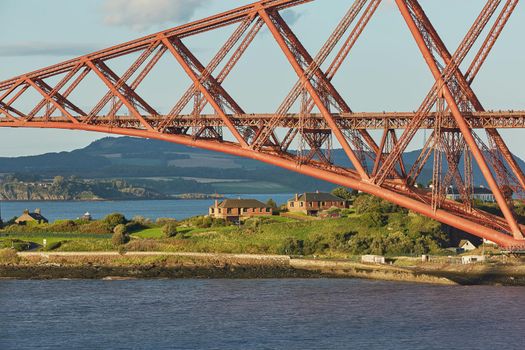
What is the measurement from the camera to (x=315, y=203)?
114 metres

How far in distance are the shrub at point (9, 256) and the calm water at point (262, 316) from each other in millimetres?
14693

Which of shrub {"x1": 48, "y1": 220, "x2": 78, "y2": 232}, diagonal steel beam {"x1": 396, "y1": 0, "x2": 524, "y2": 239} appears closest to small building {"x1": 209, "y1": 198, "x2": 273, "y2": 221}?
shrub {"x1": 48, "y1": 220, "x2": 78, "y2": 232}

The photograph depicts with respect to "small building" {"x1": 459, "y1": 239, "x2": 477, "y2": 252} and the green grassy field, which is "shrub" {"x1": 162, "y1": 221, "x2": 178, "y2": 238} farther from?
"small building" {"x1": 459, "y1": 239, "x2": 477, "y2": 252}

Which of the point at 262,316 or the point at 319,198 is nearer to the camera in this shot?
the point at 262,316

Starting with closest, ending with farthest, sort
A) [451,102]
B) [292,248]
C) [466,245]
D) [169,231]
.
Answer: [451,102]
[466,245]
[292,248]
[169,231]

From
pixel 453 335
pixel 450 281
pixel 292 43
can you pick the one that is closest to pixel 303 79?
pixel 292 43

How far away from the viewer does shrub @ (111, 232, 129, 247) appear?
317ft

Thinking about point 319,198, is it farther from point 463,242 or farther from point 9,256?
point 9,256

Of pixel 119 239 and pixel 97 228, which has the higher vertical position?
pixel 97 228

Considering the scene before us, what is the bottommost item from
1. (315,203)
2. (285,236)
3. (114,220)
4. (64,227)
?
(285,236)

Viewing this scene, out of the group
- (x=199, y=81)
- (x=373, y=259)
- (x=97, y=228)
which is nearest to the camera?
(x=199, y=81)

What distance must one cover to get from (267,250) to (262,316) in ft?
93.5

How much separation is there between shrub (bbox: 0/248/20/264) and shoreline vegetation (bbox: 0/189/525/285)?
0.19ft

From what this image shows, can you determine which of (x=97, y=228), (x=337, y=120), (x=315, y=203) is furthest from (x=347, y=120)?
(x=315, y=203)
